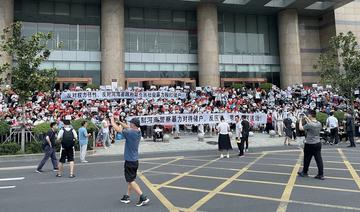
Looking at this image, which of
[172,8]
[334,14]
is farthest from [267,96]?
[334,14]

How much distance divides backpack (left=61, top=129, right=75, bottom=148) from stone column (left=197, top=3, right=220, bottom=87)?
24815mm

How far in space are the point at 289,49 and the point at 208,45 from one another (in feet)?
30.7

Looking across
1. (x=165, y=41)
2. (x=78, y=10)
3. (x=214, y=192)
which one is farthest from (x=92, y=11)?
(x=214, y=192)

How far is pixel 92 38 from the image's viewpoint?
33938 mm

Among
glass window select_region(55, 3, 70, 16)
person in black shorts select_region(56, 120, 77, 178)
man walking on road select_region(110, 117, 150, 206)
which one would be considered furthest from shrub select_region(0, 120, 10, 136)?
glass window select_region(55, 3, 70, 16)

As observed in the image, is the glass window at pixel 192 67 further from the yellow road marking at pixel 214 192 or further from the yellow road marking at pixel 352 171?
the yellow road marking at pixel 214 192

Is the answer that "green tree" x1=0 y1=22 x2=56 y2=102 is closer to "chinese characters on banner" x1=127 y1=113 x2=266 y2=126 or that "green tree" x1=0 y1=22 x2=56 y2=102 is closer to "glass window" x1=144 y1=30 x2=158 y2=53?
"chinese characters on banner" x1=127 y1=113 x2=266 y2=126

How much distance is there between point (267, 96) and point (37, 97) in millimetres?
17926

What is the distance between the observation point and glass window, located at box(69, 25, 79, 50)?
109 feet

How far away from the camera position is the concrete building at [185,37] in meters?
32.4

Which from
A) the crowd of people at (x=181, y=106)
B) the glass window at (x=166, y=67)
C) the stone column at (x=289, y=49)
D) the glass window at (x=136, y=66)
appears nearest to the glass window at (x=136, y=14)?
the glass window at (x=136, y=66)

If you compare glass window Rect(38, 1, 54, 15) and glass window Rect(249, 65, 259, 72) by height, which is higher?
glass window Rect(38, 1, 54, 15)

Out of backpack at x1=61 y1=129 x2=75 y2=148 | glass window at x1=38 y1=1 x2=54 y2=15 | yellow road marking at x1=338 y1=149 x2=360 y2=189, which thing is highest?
glass window at x1=38 y1=1 x2=54 y2=15

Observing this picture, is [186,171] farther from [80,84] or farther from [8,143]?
[80,84]
